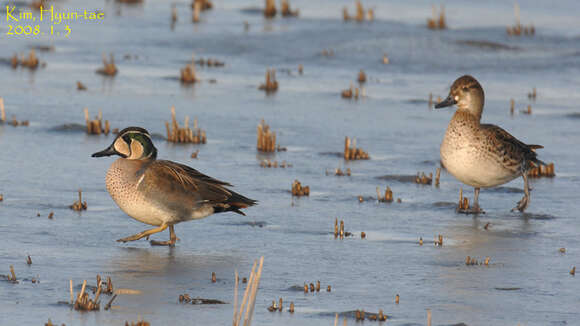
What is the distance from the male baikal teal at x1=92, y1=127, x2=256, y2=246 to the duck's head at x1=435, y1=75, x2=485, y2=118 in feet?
10.1

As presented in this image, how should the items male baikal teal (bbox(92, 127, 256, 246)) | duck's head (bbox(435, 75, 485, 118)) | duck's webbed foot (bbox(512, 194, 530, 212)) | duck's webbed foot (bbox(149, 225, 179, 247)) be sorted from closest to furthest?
male baikal teal (bbox(92, 127, 256, 246))
duck's webbed foot (bbox(149, 225, 179, 247))
duck's webbed foot (bbox(512, 194, 530, 212))
duck's head (bbox(435, 75, 485, 118))

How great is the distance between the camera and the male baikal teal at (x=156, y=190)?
27.7 ft

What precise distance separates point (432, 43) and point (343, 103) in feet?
22.1

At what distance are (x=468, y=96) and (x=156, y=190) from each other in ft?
12.7

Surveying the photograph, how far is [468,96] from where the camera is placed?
433 inches

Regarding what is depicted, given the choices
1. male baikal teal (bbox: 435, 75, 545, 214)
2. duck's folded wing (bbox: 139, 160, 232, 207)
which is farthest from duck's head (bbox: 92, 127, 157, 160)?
male baikal teal (bbox: 435, 75, 545, 214)

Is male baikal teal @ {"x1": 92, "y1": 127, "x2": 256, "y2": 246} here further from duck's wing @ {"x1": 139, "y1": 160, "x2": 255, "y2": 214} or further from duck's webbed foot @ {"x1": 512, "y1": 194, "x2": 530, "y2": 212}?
duck's webbed foot @ {"x1": 512, "y1": 194, "x2": 530, "y2": 212}

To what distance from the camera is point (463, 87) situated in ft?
36.4

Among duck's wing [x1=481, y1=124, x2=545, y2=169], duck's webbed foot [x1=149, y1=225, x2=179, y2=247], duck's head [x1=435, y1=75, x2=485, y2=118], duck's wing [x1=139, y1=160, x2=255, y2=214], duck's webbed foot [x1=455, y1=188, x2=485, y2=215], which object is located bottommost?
duck's webbed foot [x1=149, y1=225, x2=179, y2=247]

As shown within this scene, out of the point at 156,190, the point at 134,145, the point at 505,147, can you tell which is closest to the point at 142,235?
the point at 156,190

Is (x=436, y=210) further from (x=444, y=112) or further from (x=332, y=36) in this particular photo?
(x=332, y=36)

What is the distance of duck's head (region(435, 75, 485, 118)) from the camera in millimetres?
10953

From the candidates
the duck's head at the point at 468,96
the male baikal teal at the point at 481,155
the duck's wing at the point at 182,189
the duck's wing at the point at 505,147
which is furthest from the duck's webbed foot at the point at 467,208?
the duck's wing at the point at 182,189

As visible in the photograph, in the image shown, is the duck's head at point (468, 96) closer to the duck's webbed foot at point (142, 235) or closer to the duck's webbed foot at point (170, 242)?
the duck's webbed foot at point (170, 242)
